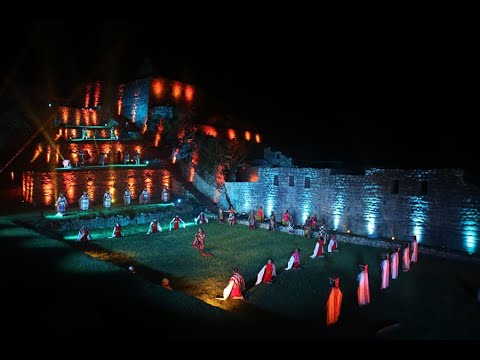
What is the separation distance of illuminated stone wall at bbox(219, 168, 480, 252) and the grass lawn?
170cm

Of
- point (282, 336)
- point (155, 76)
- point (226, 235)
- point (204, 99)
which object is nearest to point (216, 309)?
point (282, 336)

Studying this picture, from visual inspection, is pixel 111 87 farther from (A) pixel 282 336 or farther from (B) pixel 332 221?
(A) pixel 282 336

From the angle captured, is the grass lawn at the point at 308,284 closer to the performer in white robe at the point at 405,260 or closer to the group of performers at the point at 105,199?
the performer in white robe at the point at 405,260

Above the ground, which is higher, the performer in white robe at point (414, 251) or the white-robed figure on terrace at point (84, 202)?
the white-robed figure on terrace at point (84, 202)

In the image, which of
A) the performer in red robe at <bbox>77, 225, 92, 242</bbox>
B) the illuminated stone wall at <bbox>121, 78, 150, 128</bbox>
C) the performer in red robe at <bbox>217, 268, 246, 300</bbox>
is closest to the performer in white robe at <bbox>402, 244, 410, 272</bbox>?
the performer in red robe at <bbox>217, 268, 246, 300</bbox>

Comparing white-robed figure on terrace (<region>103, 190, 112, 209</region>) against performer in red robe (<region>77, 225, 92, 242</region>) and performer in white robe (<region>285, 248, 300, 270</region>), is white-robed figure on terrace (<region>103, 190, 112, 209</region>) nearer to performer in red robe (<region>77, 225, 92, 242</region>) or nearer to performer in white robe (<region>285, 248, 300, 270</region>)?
performer in red robe (<region>77, 225, 92, 242</region>)

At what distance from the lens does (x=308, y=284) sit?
11.5 meters

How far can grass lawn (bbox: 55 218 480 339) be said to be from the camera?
876 centimetres

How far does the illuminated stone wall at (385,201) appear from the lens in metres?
14.4

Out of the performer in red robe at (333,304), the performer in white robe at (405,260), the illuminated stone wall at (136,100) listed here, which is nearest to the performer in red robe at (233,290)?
the performer in red robe at (333,304)

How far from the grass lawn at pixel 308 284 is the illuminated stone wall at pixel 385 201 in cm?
170

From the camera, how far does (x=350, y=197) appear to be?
1831 centimetres

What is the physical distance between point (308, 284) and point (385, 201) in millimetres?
7547

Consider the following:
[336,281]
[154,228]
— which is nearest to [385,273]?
[336,281]
